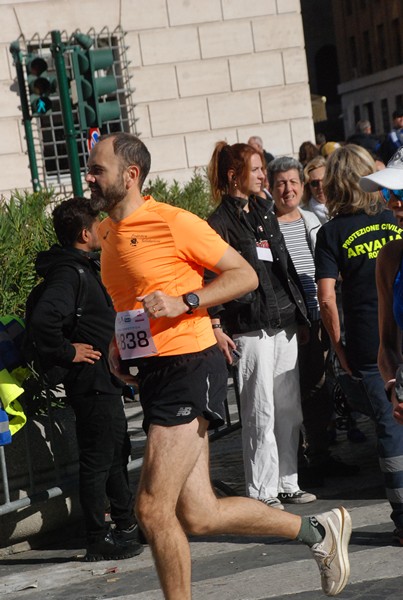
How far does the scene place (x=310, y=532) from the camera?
570 cm

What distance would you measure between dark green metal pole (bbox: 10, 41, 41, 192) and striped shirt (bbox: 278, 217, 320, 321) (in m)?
8.13

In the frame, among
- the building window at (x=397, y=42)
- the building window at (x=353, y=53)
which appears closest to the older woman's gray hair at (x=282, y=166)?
the building window at (x=397, y=42)

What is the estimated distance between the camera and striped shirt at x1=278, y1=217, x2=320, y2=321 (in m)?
8.11

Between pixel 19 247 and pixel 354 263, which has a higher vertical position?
pixel 19 247

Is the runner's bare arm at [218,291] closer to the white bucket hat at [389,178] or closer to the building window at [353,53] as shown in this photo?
the white bucket hat at [389,178]

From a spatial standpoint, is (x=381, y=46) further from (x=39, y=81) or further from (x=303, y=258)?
(x=303, y=258)

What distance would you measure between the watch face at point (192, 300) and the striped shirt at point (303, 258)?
275cm

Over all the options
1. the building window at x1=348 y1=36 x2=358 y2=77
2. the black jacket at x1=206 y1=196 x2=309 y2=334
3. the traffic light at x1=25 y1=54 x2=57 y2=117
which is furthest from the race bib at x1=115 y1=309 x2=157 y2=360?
the building window at x1=348 y1=36 x2=358 y2=77

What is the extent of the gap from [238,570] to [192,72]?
51.4ft

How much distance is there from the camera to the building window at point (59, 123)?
2069cm

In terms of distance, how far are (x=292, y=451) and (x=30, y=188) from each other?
45.6 ft

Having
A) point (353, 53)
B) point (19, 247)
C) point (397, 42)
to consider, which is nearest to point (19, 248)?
point (19, 247)

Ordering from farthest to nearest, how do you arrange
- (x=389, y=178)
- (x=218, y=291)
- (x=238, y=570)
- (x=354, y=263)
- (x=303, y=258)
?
(x=303, y=258), (x=354, y=263), (x=238, y=570), (x=218, y=291), (x=389, y=178)

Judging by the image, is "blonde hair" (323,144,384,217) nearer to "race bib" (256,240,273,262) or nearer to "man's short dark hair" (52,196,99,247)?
"race bib" (256,240,273,262)
